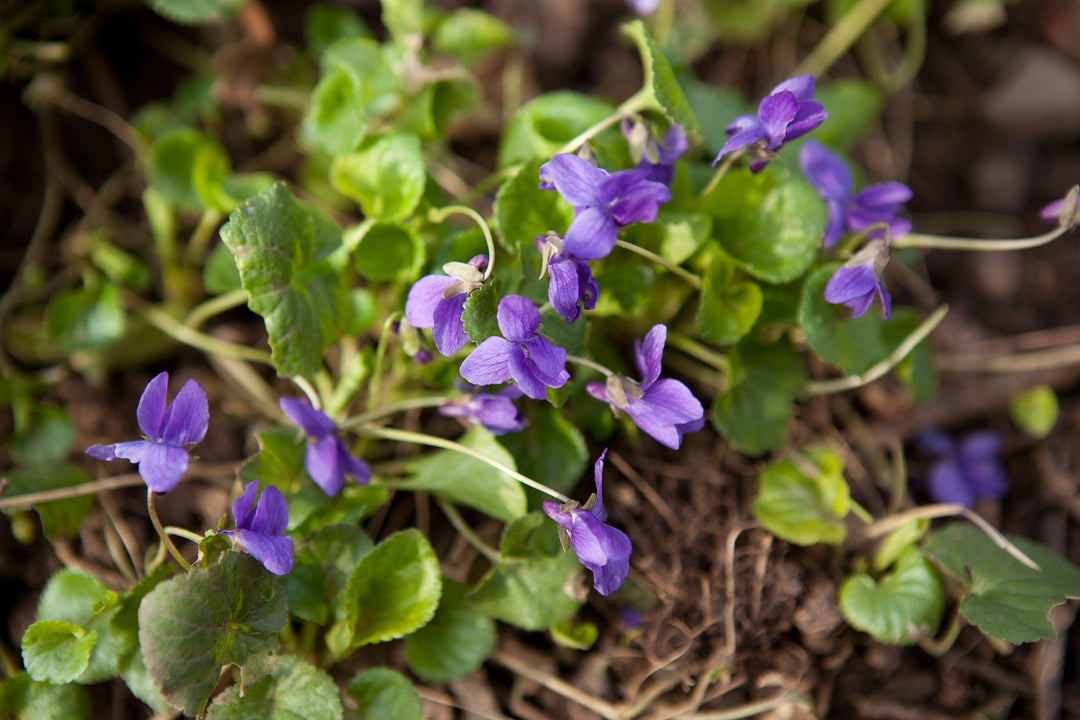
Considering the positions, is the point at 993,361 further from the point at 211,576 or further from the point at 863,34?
the point at 211,576

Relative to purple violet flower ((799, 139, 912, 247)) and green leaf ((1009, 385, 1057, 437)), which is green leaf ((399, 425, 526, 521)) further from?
green leaf ((1009, 385, 1057, 437))

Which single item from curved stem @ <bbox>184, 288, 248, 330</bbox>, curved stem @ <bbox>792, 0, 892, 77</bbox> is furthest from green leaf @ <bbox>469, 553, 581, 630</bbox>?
curved stem @ <bbox>792, 0, 892, 77</bbox>

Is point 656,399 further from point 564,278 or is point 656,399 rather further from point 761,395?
point 761,395

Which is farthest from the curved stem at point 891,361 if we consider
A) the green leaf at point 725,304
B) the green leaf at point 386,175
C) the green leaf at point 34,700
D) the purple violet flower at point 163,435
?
the green leaf at point 34,700

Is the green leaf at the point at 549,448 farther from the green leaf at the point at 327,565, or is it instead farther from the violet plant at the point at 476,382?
the green leaf at the point at 327,565

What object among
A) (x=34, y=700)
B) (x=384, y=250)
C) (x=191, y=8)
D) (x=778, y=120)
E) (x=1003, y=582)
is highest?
(x=778, y=120)

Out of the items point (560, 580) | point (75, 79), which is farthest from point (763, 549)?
point (75, 79)

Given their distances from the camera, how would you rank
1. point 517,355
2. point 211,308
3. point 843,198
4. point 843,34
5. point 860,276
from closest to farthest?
1. point 517,355
2. point 860,276
3. point 843,198
4. point 211,308
5. point 843,34

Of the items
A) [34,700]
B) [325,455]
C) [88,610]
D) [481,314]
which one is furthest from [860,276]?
[34,700]
